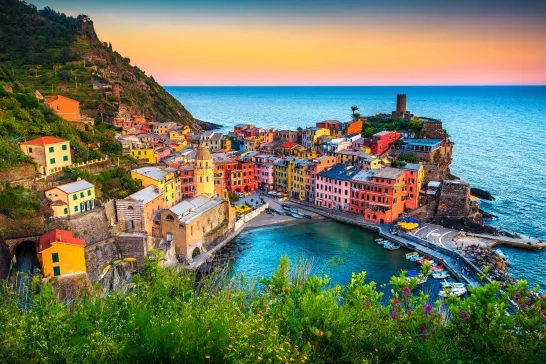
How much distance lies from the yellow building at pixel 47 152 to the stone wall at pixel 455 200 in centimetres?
3369

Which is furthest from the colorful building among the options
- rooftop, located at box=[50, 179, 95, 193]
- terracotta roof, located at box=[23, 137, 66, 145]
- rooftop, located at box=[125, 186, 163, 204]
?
terracotta roof, located at box=[23, 137, 66, 145]

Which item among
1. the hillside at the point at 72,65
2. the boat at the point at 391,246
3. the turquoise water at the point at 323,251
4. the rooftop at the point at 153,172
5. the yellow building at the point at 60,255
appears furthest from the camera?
the hillside at the point at 72,65

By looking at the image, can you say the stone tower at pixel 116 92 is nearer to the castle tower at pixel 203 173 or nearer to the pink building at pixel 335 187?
the castle tower at pixel 203 173

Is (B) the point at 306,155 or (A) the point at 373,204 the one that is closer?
(A) the point at 373,204

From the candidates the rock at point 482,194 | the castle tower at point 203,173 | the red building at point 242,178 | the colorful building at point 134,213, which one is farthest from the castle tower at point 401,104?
the colorful building at point 134,213

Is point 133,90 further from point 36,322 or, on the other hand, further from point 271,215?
point 36,322

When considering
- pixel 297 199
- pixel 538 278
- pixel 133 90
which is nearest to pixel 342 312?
pixel 538 278

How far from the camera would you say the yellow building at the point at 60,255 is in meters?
24.0

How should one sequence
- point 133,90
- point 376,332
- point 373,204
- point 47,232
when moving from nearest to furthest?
point 376,332, point 47,232, point 373,204, point 133,90

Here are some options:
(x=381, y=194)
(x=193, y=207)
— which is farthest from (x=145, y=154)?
(x=381, y=194)

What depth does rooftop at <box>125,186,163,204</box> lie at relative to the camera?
32.2 meters

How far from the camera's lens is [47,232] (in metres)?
26.5

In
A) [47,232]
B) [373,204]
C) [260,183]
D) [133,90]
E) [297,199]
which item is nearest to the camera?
[47,232]

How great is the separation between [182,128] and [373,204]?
139 feet
